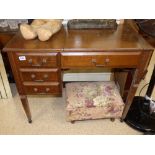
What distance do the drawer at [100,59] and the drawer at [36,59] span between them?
0.21 feet

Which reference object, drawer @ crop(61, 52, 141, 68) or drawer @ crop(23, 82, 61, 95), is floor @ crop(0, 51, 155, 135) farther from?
drawer @ crop(61, 52, 141, 68)

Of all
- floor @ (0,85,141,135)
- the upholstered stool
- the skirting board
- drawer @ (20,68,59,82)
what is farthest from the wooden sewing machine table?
the skirting board

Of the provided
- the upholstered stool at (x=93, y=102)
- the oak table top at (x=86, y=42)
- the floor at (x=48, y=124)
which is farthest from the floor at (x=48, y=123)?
the oak table top at (x=86, y=42)

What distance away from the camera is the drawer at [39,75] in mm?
1090

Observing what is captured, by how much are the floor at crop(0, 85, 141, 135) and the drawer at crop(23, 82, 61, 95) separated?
416 millimetres

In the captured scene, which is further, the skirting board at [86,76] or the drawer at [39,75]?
the skirting board at [86,76]

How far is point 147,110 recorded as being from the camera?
154 cm

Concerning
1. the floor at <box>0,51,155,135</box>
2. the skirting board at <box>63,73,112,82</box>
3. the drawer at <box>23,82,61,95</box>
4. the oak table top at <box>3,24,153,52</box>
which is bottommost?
the floor at <box>0,51,155,135</box>

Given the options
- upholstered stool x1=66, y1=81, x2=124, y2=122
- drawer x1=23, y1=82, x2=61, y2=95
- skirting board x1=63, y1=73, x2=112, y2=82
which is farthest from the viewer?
skirting board x1=63, y1=73, x2=112, y2=82

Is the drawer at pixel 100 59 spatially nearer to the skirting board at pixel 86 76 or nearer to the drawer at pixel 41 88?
the drawer at pixel 41 88

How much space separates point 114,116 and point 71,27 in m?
0.84

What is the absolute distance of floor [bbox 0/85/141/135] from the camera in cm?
143
